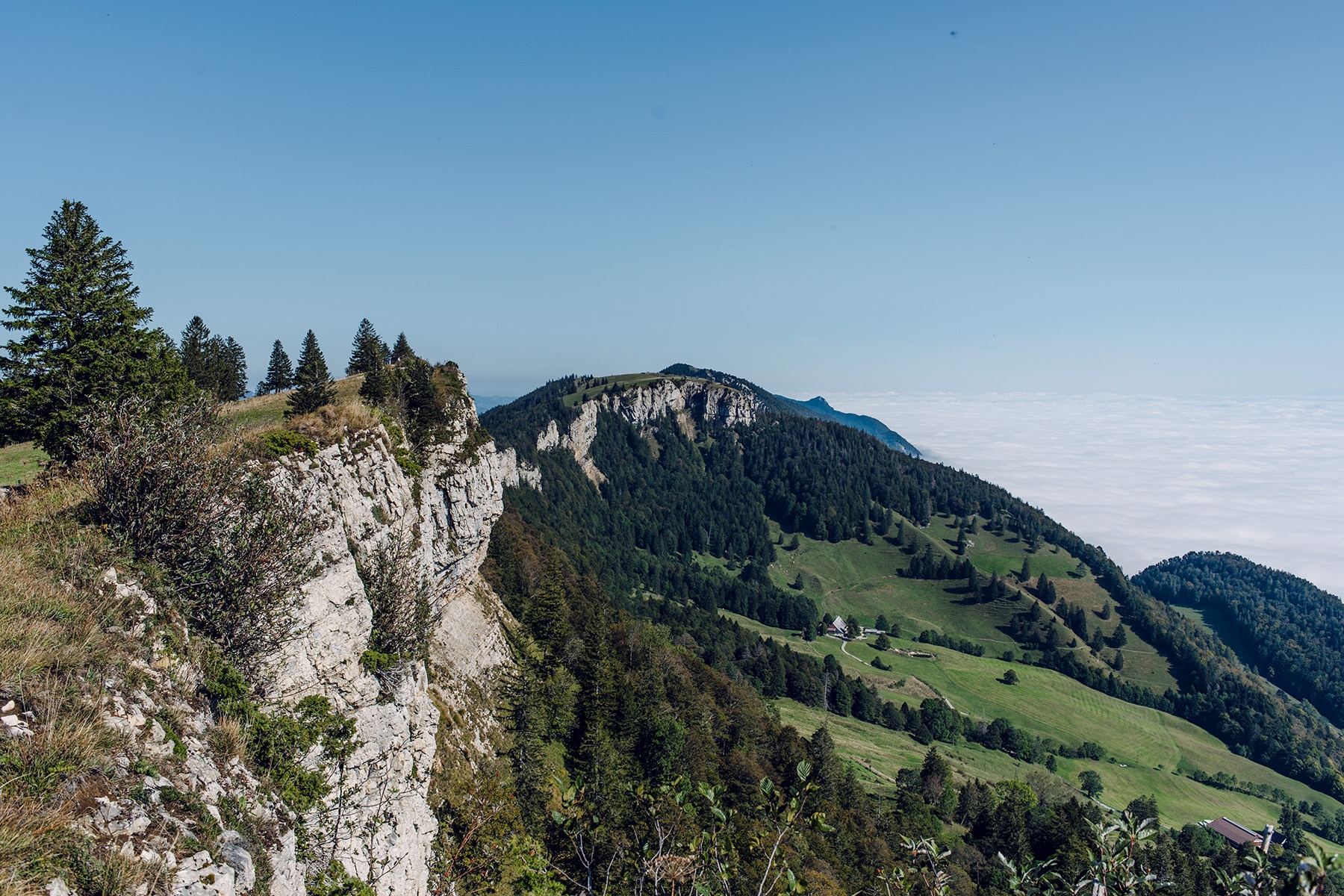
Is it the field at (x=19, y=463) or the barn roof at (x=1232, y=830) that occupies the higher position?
the field at (x=19, y=463)

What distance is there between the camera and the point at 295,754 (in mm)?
16297

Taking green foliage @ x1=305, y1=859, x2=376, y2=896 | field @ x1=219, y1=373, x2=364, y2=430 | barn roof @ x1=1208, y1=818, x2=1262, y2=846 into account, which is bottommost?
barn roof @ x1=1208, y1=818, x2=1262, y2=846

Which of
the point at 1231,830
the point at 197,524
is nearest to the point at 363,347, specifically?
the point at 197,524

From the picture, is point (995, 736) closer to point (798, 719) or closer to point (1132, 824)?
point (798, 719)

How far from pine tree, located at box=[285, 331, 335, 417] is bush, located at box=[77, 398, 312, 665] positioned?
70.6 ft

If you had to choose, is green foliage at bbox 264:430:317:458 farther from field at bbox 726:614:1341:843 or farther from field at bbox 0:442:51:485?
field at bbox 726:614:1341:843

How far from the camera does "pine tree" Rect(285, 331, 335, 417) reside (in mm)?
38969

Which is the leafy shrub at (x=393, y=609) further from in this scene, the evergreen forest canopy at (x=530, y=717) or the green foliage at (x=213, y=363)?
the green foliage at (x=213, y=363)

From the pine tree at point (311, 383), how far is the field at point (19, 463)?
36.4 ft

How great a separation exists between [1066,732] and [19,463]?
199476mm

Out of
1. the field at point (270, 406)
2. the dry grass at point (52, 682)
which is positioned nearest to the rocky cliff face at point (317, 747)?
the dry grass at point (52, 682)

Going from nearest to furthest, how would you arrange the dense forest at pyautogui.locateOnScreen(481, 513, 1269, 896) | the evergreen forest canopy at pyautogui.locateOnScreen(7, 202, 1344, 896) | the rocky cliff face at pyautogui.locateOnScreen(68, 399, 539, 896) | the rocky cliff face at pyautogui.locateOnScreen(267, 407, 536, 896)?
the rocky cliff face at pyautogui.locateOnScreen(68, 399, 539, 896), the evergreen forest canopy at pyautogui.locateOnScreen(7, 202, 1344, 896), the rocky cliff face at pyautogui.locateOnScreen(267, 407, 536, 896), the dense forest at pyautogui.locateOnScreen(481, 513, 1269, 896)

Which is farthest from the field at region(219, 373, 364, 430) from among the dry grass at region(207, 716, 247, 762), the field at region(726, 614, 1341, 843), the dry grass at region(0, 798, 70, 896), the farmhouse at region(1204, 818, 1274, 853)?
the farmhouse at region(1204, 818, 1274, 853)

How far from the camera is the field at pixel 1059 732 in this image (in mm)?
127000
